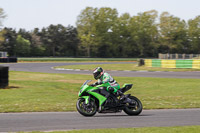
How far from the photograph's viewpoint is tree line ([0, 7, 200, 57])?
3561 inches

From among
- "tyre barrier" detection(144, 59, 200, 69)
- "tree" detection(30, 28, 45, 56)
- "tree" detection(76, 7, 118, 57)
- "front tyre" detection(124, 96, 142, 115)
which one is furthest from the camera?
"tree" detection(30, 28, 45, 56)

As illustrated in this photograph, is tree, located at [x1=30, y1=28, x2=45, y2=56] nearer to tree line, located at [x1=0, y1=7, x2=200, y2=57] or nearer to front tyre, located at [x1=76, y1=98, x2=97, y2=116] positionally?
tree line, located at [x1=0, y1=7, x2=200, y2=57]

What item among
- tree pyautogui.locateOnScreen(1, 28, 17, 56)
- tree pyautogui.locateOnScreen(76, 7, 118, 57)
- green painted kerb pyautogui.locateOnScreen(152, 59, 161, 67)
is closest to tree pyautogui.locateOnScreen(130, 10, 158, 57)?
tree pyautogui.locateOnScreen(76, 7, 118, 57)

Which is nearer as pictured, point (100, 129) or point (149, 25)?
point (100, 129)

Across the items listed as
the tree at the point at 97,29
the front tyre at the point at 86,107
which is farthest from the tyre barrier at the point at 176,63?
the tree at the point at 97,29

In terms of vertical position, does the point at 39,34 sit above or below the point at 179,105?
above

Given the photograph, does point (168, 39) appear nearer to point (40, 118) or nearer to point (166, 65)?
point (166, 65)

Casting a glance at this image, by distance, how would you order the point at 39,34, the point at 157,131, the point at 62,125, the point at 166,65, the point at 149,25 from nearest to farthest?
the point at 157,131 < the point at 62,125 < the point at 166,65 < the point at 149,25 < the point at 39,34

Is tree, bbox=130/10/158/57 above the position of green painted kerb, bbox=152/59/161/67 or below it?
above

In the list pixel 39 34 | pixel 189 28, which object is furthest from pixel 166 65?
pixel 39 34

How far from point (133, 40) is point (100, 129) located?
318ft

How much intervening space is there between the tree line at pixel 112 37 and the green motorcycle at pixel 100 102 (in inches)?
3086

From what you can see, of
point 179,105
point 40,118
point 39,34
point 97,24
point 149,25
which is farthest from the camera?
point 39,34

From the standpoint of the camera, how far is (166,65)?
43.7 m
